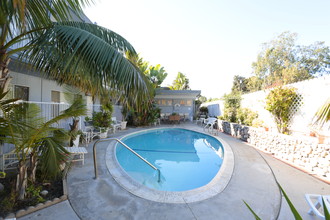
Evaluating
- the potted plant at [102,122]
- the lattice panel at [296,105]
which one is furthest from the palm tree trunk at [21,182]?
the lattice panel at [296,105]

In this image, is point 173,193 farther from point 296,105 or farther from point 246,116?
point 246,116

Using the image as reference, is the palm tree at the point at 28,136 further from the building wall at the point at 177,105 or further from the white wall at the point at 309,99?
the building wall at the point at 177,105

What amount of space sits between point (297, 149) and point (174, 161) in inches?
186

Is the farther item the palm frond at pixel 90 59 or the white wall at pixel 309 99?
the white wall at pixel 309 99

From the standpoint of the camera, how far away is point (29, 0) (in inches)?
88.9

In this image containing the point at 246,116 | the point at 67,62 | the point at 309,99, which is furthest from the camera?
the point at 246,116

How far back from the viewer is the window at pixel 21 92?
6.26 m

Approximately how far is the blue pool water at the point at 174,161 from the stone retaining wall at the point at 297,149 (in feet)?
6.46

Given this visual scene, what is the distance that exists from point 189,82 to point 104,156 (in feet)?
101

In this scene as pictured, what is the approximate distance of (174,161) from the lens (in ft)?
21.8

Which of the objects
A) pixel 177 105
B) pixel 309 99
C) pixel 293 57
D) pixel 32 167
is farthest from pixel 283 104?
pixel 293 57

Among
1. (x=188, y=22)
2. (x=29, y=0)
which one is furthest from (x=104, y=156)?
(x=188, y=22)

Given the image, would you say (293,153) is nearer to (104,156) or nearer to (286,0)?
(104,156)

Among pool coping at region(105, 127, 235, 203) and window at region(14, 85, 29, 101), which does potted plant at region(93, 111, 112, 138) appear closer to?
window at region(14, 85, 29, 101)
